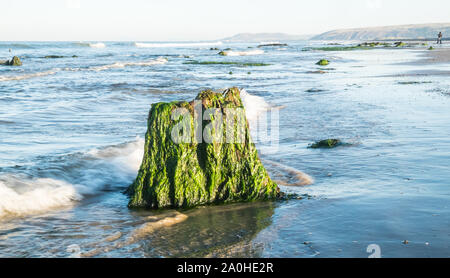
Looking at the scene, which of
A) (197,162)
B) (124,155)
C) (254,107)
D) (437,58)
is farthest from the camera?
(437,58)

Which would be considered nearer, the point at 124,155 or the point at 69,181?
the point at 69,181

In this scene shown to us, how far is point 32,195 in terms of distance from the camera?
486 cm

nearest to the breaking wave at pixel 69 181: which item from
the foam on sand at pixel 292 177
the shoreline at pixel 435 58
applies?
the foam on sand at pixel 292 177

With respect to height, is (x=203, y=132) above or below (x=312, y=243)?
above

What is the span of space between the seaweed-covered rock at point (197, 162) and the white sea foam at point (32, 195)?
33.1 inches

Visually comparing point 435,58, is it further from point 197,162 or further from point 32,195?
point 32,195

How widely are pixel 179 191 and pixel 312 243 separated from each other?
5.28 feet

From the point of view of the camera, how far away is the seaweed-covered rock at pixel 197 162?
4.57 metres

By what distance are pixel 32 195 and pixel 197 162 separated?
6.06 ft

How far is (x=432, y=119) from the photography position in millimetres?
8656

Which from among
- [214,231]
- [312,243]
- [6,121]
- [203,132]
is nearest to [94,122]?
[6,121]

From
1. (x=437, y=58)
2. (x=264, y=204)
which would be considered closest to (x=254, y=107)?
(x=264, y=204)

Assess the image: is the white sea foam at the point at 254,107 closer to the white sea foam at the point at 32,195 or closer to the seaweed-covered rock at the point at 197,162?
the seaweed-covered rock at the point at 197,162
